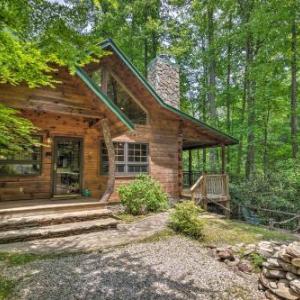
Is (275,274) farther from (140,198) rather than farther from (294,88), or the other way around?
(294,88)

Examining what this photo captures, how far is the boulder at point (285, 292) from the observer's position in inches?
160

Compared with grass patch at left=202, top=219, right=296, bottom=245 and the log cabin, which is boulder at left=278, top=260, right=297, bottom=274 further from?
the log cabin

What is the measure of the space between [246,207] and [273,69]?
9699 mm

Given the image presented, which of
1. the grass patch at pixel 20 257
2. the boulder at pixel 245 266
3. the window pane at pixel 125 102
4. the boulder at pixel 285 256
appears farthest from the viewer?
the window pane at pixel 125 102

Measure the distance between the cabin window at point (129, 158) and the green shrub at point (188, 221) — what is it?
434 cm

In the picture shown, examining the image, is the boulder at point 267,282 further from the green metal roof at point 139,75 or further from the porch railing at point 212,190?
the green metal roof at point 139,75

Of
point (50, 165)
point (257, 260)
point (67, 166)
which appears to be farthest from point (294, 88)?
point (50, 165)

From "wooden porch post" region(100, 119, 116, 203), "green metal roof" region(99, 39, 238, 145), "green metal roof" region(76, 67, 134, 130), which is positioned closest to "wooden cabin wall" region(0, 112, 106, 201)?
"wooden porch post" region(100, 119, 116, 203)

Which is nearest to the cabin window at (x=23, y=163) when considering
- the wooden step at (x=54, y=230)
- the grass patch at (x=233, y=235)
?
the wooden step at (x=54, y=230)

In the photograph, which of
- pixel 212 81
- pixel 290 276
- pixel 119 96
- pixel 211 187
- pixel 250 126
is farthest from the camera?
pixel 212 81

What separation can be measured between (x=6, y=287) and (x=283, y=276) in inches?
181

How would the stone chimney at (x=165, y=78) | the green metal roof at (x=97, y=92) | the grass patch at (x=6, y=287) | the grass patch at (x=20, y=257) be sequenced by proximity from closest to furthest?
1. the grass patch at (x=6, y=287)
2. the grass patch at (x=20, y=257)
3. the green metal roof at (x=97, y=92)
4. the stone chimney at (x=165, y=78)

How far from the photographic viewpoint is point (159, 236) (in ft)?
21.1

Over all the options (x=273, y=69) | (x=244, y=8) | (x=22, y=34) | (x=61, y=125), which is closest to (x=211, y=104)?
(x=273, y=69)
